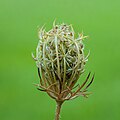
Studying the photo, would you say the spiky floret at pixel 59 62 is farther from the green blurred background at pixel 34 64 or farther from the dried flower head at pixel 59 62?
the green blurred background at pixel 34 64

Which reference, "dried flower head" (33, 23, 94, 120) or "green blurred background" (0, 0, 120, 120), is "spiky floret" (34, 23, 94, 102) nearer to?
"dried flower head" (33, 23, 94, 120)

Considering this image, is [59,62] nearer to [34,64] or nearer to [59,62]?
[59,62]

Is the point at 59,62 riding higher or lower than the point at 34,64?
lower

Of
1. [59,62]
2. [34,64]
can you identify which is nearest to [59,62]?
[59,62]
